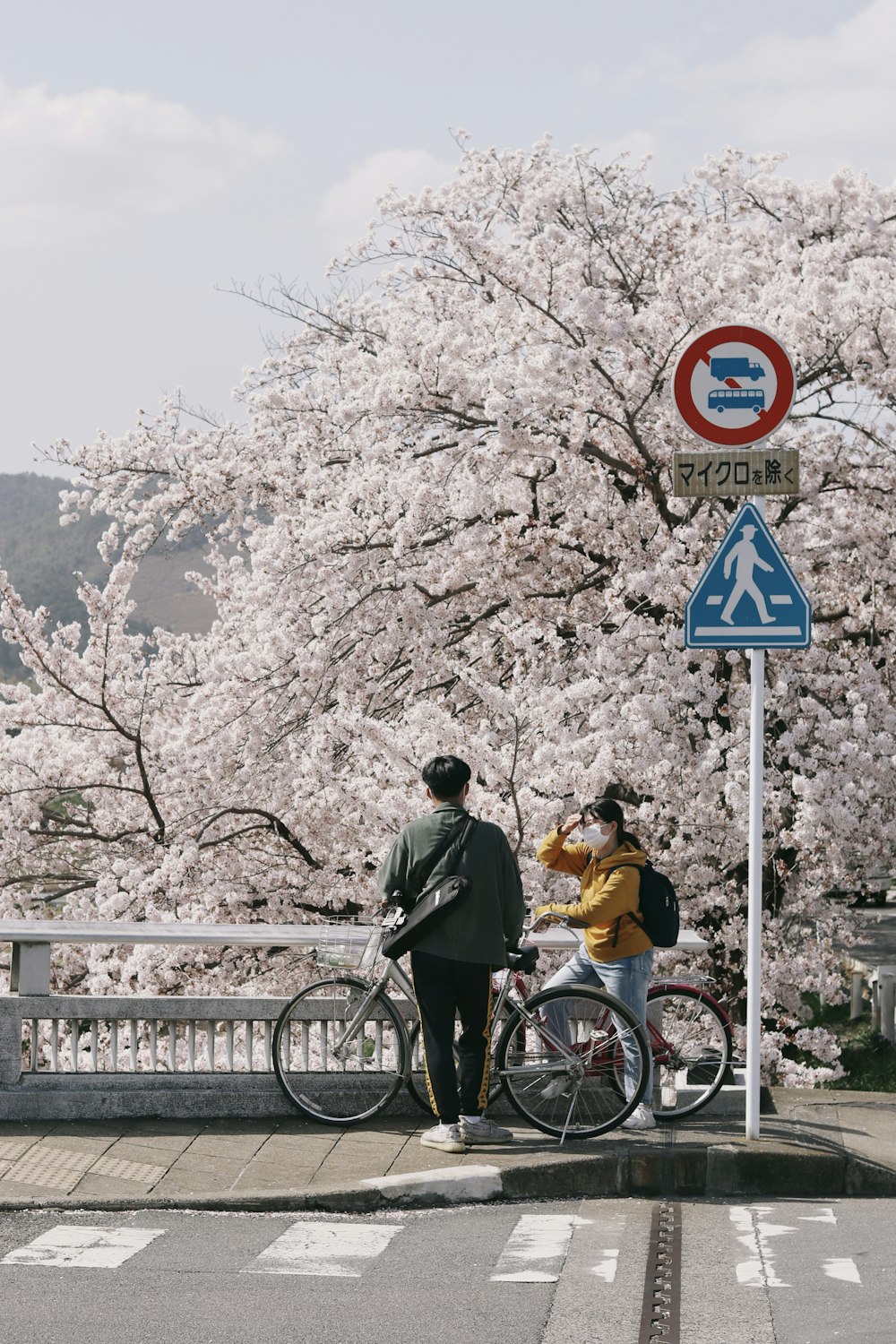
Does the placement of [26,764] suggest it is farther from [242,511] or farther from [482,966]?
[482,966]

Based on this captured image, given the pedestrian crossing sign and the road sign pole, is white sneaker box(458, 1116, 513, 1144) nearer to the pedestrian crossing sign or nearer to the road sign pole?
the road sign pole

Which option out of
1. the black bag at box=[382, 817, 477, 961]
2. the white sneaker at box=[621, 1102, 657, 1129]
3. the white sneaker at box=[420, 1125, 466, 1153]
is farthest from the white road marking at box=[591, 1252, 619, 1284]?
the black bag at box=[382, 817, 477, 961]

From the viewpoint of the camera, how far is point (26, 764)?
571 inches

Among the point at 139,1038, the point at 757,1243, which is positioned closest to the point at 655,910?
the point at 757,1243

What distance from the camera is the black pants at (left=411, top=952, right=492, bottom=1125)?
6.83 meters

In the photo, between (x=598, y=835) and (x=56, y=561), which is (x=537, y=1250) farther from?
(x=56, y=561)

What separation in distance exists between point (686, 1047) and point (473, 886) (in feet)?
4.67

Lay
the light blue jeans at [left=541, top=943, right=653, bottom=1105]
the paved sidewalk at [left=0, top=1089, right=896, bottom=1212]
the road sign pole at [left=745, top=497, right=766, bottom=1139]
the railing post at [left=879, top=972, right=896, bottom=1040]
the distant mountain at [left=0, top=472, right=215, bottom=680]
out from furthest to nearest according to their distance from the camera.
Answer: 1. the distant mountain at [left=0, top=472, right=215, bottom=680]
2. the railing post at [left=879, top=972, right=896, bottom=1040]
3. the light blue jeans at [left=541, top=943, right=653, bottom=1105]
4. the road sign pole at [left=745, top=497, right=766, bottom=1139]
5. the paved sidewalk at [left=0, top=1089, right=896, bottom=1212]

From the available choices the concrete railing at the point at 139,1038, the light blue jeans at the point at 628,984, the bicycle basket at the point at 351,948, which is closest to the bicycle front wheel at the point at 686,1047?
the light blue jeans at the point at 628,984

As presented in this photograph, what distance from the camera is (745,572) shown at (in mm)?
6926

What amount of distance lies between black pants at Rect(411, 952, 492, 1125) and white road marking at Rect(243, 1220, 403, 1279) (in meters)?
1.01

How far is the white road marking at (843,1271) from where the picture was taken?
503cm

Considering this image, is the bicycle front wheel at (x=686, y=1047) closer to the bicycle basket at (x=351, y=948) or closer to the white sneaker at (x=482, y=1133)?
the white sneaker at (x=482, y=1133)

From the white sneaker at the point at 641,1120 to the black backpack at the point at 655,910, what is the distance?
0.74 metres
